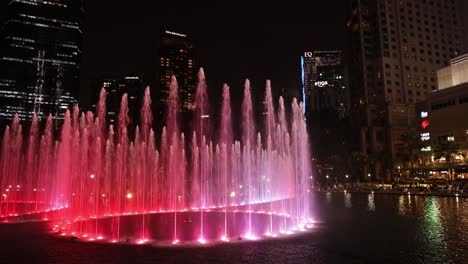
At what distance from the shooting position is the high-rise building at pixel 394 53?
103062mm

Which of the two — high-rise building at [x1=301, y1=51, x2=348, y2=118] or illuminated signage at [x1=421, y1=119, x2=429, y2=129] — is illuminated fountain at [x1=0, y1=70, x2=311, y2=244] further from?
high-rise building at [x1=301, y1=51, x2=348, y2=118]

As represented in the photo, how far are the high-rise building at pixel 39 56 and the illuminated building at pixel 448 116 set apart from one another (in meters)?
114

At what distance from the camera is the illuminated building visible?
72.4 m

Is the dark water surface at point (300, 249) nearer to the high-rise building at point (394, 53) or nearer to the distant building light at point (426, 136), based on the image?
the distant building light at point (426, 136)

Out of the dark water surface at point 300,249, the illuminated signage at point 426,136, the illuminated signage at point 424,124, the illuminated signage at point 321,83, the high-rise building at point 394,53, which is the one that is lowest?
the dark water surface at point 300,249

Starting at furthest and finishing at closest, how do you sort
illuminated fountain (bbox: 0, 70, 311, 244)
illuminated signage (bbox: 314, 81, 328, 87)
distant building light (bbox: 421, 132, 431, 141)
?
illuminated signage (bbox: 314, 81, 328, 87), distant building light (bbox: 421, 132, 431, 141), illuminated fountain (bbox: 0, 70, 311, 244)

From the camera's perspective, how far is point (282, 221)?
2333 cm

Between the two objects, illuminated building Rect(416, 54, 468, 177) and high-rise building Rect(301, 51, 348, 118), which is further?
high-rise building Rect(301, 51, 348, 118)

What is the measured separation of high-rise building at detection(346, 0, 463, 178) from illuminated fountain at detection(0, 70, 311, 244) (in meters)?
53.2

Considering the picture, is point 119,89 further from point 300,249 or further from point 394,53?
point 300,249

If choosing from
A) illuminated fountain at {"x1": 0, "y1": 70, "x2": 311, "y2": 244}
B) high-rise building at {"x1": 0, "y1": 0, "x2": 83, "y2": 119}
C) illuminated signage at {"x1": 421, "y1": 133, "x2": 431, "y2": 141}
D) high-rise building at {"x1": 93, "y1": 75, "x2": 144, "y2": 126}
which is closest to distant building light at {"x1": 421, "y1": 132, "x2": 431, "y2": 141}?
illuminated signage at {"x1": 421, "y1": 133, "x2": 431, "y2": 141}

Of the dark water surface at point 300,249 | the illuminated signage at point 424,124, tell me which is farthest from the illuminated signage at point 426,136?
the dark water surface at point 300,249

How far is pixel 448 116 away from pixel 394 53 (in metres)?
38.0

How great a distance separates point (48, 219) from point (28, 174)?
36.5 m
